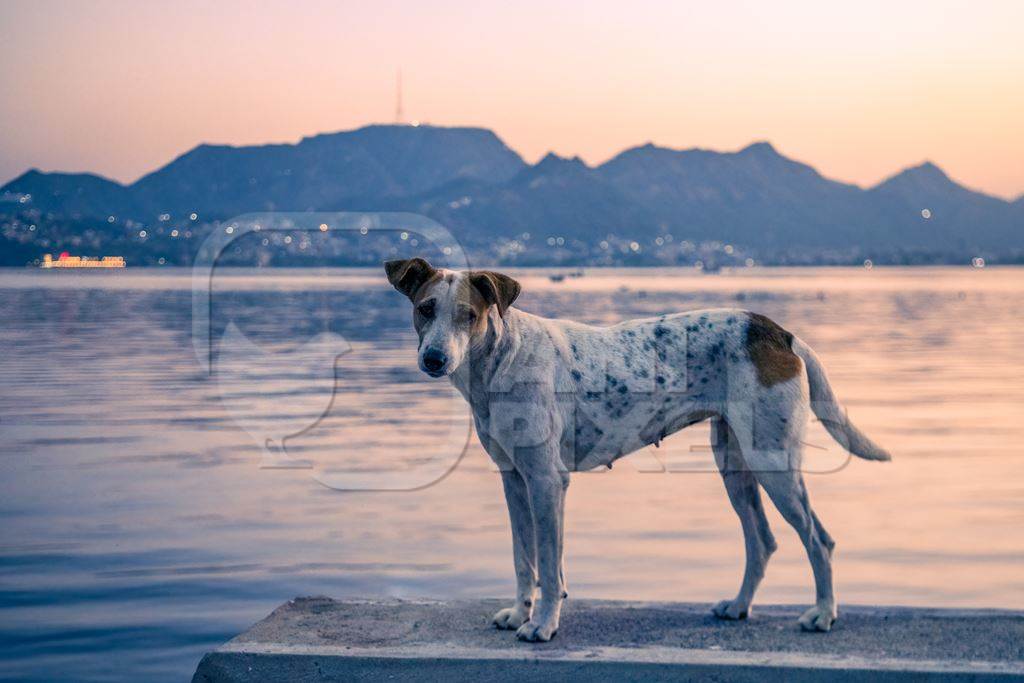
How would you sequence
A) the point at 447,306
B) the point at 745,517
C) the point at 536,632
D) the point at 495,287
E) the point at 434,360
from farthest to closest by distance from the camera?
1. the point at 745,517
2. the point at 536,632
3. the point at 495,287
4. the point at 447,306
5. the point at 434,360

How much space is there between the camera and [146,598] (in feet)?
44.3

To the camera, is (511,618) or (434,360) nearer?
(434,360)

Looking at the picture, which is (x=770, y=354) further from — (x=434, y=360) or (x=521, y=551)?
(x=434, y=360)

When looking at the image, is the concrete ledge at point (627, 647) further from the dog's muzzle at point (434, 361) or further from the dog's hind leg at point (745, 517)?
the dog's muzzle at point (434, 361)

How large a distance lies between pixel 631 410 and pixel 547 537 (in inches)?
41.8

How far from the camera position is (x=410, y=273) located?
8367 millimetres

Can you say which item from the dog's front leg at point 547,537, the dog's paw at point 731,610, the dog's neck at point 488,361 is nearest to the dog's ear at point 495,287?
the dog's neck at point 488,361

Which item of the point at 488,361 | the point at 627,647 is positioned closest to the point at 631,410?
the point at 488,361

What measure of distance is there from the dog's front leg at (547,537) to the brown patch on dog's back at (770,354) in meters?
1.53

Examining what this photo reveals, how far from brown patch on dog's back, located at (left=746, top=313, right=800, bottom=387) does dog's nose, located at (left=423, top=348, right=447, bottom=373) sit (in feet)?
7.60

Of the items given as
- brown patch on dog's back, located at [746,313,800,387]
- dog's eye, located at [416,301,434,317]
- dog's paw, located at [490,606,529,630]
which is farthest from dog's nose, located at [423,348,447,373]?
brown patch on dog's back, located at [746,313,800,387]

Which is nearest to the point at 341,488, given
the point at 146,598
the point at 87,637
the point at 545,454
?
the point at 146,598

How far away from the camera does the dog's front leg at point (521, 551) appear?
9.02m

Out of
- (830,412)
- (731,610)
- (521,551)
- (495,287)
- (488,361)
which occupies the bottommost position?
(731,610)
